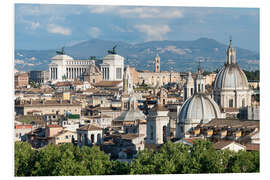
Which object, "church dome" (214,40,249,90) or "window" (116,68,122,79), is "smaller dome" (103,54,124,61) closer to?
"window" (116,68,122,79)

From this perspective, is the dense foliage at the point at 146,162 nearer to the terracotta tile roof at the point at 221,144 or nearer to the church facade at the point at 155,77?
the terracotta tile roof at the point at 221,144

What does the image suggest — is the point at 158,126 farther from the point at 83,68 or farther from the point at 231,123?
the point at 83,68

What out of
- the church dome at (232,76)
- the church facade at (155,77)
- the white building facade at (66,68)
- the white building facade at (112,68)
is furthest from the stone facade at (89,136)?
the church facade at (155,77)

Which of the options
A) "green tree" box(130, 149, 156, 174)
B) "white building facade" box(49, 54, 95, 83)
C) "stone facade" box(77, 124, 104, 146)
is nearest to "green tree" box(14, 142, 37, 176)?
"green tree" box(130, 149, 156, 174)

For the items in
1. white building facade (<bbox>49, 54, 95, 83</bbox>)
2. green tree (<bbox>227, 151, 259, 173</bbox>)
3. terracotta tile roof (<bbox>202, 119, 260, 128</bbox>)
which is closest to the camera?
green tree (<bbox>227, 151, 259, 173</bbox>)

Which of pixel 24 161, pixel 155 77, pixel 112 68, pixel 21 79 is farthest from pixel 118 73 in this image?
pixel 24 161
